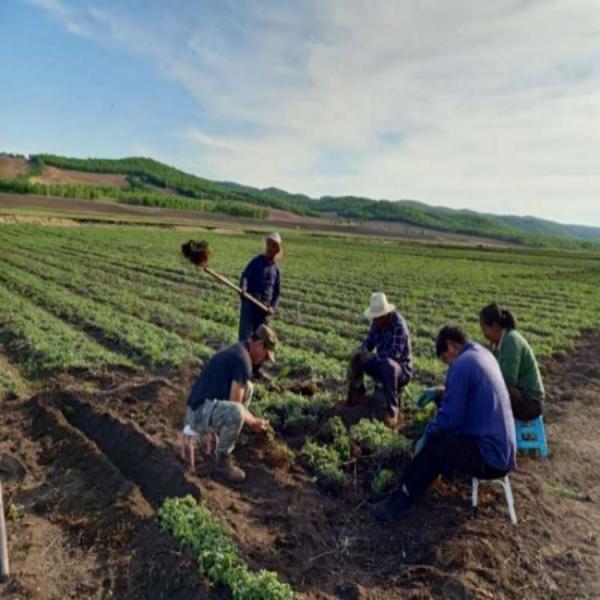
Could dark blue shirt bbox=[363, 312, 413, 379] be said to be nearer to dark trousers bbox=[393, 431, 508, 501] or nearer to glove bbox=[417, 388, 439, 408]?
glove bbox=[417, 388, 439, 408]

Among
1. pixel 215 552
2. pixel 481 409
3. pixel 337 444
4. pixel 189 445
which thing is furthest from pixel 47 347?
pixel 481 409

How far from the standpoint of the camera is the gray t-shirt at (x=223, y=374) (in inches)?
217

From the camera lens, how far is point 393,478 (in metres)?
5.75

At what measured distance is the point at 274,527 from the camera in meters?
4.88

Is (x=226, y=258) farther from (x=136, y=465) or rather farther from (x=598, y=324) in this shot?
(x=136, y=465)

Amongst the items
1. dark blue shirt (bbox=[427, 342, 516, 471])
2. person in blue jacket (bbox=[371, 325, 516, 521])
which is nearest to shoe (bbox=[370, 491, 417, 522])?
person in blue jacket (bbox=[371, 325, 516, 521])

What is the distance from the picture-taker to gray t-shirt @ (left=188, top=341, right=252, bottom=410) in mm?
5516

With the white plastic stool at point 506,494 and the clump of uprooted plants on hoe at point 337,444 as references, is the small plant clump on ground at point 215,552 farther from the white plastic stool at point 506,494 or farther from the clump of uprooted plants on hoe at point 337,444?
the white plastic stool at point 506,494

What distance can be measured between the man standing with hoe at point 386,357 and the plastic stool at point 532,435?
1.36m

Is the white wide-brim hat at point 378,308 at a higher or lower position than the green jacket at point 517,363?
higher

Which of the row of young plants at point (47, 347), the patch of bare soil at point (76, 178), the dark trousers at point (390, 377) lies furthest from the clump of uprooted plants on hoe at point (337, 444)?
the patch of bare soil at point (76, 178)

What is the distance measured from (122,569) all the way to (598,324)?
15205 millimetres

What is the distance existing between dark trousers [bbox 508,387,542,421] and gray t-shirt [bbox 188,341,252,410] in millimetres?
2698

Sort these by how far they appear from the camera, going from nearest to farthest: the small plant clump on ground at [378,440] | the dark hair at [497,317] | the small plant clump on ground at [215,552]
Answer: the small plant clump on ground at [215,552] < the dark hair at [497,317] < the small plant clump on ground at [378,440]
